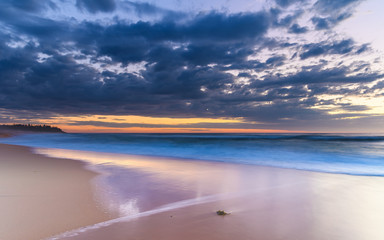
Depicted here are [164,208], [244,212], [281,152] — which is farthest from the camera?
[281,152]

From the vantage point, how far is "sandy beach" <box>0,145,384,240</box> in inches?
103

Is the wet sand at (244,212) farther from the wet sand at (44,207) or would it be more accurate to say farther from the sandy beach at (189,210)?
the wet sand at (44,207)

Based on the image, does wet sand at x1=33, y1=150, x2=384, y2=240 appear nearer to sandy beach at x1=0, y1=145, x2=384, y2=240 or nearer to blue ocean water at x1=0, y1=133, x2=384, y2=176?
sandy beach at x1=0, y1=145, x2=384, y2=240

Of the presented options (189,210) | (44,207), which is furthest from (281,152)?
(44,207)

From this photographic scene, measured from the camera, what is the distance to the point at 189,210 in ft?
11.1

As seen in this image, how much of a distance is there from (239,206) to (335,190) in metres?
2.59

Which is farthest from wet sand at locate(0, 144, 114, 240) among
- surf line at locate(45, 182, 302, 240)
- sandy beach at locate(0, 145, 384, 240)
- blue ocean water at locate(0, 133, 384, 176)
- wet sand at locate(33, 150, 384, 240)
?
blue ocean water at locate(0, 133, 384, 176)

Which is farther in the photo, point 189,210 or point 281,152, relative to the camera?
point 281,152

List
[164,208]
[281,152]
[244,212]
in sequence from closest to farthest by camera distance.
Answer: [244,212]
[164,208]
[281,152]

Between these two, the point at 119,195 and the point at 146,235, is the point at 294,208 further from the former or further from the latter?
the point at 119,195

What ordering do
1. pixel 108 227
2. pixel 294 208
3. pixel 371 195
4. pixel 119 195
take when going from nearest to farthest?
1. pixel 108 227
2. pixel 294 208
3. pixel 119 195
4. pixel 371 195

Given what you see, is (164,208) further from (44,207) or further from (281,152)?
(281,152)

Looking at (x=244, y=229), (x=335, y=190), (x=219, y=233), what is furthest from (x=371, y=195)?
(x=219, y=233)

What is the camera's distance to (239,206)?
358cm
